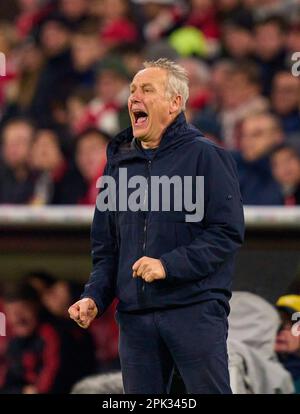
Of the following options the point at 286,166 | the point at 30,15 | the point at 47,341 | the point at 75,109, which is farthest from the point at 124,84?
the point at 47,341

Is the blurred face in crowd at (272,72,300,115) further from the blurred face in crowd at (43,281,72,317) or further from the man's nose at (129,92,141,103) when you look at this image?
the man's nose at (129,92,141,103)

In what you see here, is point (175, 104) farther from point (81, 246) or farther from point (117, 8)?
point (117, 8)

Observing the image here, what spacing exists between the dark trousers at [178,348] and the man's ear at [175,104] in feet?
2.12

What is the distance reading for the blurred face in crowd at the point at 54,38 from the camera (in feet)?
27.8

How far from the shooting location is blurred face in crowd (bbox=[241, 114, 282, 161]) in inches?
250

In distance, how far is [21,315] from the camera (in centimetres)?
552

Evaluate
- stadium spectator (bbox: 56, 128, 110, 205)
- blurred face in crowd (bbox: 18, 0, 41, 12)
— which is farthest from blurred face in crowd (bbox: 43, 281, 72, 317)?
blurred face in crowd (bbox: 18, 0, 41, 12)

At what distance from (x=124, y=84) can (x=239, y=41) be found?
2.89 ft

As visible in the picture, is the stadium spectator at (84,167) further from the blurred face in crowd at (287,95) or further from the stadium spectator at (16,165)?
the blurred face in crowd at (287,95)

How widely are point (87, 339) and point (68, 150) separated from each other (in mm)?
1945

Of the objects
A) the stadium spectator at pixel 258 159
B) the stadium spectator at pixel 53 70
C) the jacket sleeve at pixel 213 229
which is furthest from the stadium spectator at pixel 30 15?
the jacket sleeve at pixel 213 229

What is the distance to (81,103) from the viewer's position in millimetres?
7844
